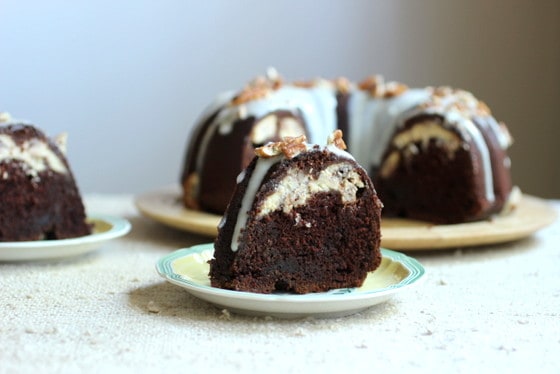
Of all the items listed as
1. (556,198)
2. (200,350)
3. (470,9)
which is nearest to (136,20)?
(470,9)

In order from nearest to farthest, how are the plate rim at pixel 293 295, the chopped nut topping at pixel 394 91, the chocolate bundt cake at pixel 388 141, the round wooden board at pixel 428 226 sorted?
the plate rim at pixel 293 295 < the round wooden board at pixel 428 226 < the chocolate bundt cake at pixel 388 141 < the chopped nut topping at pixel 394 91

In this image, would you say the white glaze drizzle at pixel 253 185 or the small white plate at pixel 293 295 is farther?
the white glaze drizzle at pixel 253 185

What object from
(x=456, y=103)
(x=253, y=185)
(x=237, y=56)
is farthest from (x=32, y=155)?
(x=237, y=56)

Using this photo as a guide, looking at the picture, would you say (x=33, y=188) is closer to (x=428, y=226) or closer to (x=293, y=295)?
(x=293, y=295)

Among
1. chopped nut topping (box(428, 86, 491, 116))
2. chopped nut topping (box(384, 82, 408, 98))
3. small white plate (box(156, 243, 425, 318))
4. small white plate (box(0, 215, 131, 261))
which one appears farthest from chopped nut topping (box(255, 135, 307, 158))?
chopped nut topping (box(384, 82, 408, 98))

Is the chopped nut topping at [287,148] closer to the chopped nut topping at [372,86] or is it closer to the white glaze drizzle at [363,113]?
the white glaze drizzle at [363,113]

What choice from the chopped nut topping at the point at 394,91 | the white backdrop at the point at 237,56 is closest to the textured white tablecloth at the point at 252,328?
the chopped nut topping at the point at 394,91

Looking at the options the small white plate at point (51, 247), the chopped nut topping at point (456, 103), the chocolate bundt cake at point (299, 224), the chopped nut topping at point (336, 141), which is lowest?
the small white plate at point (51, 247)
